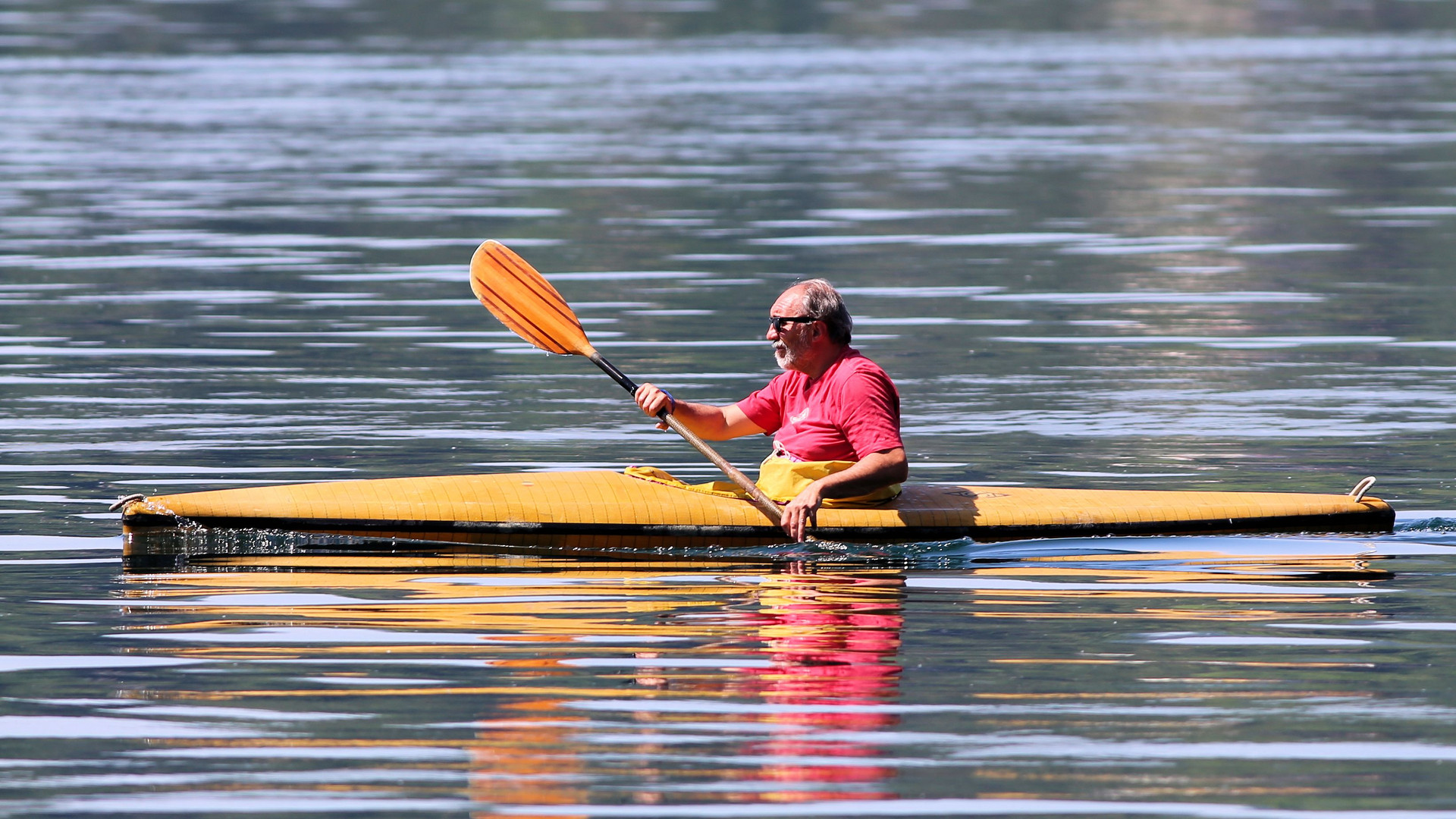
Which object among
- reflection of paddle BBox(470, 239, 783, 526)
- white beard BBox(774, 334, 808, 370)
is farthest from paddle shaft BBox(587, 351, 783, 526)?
reflection of paddle BBox(470, 239, 783, 526)

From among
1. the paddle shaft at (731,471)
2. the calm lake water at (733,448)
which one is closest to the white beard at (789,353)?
the paddle shaft at (731,471)

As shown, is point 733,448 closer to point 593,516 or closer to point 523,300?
point 523,300

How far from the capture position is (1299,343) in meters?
15.9

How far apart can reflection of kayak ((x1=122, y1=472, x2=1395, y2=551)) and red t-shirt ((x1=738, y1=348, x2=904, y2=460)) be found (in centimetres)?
29

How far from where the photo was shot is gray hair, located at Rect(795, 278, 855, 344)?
8938 mm

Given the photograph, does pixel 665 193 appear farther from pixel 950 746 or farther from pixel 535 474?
pixel 950 746

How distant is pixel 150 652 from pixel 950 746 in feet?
8.66

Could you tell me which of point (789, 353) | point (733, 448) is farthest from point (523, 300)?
point (733, 448)

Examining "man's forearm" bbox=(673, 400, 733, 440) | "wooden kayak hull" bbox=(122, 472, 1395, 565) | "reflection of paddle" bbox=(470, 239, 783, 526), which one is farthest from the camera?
"reflection of paddle" bbox=(470, 239, 783, 526)

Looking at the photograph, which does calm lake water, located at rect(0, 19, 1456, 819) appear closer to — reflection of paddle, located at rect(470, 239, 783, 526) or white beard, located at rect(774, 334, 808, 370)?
white beard, located at rect(774, 334, 808, 370)

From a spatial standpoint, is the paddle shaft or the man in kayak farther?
the paddle shaft

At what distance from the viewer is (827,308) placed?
8953 millimetres

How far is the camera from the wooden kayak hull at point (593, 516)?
9.14 meters

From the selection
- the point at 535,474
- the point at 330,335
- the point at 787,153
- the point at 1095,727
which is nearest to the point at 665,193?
the point at 787,153
